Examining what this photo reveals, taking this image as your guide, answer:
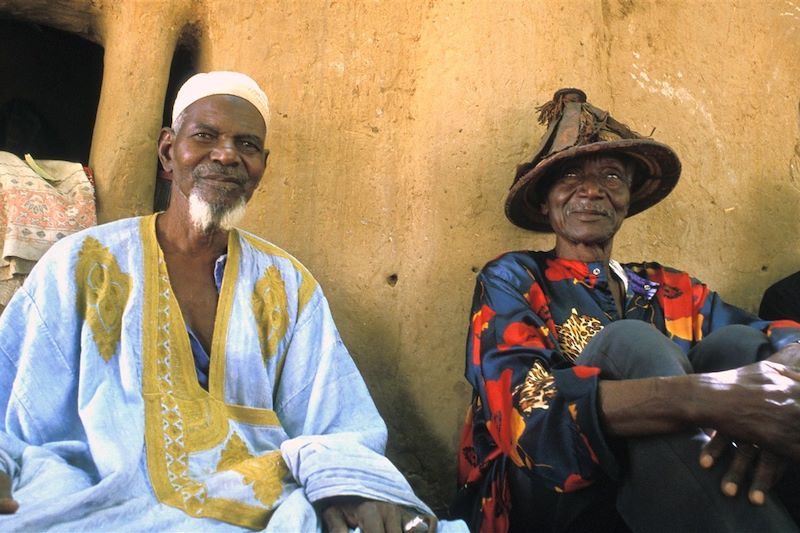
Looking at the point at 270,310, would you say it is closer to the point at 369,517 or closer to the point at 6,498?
the point at 369,517

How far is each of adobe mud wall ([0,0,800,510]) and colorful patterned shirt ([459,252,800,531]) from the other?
19.3 inches

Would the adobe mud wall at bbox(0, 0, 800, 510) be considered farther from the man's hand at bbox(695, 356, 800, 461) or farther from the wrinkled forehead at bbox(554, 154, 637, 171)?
the man's hand at bbox(695, 356, 800, 461)

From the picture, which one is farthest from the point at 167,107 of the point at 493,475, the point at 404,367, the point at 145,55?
the point at 493,475

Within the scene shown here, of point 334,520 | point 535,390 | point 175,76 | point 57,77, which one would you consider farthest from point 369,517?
point 57,77

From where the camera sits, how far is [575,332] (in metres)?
2.74

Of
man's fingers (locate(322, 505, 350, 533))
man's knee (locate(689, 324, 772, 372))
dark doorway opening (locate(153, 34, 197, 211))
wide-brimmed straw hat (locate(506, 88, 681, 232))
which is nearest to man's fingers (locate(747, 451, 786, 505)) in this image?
man's knee (locate(689, 324, 772, 372))

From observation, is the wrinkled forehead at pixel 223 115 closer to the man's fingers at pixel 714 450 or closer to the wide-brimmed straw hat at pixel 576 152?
the wide-brimmed straw hat at pixel 576 152

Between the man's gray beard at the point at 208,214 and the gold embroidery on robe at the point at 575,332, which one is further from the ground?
the man's gray beard at the point at 208,214

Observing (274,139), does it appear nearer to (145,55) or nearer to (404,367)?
(145,55)

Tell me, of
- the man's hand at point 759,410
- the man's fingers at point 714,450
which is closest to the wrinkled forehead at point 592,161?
the man's hand at point 759,410

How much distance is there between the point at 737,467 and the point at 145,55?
9.55 feet

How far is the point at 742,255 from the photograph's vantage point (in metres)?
3.78

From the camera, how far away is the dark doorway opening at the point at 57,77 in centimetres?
593

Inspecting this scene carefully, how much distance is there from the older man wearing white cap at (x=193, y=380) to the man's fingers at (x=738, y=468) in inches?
29.0
